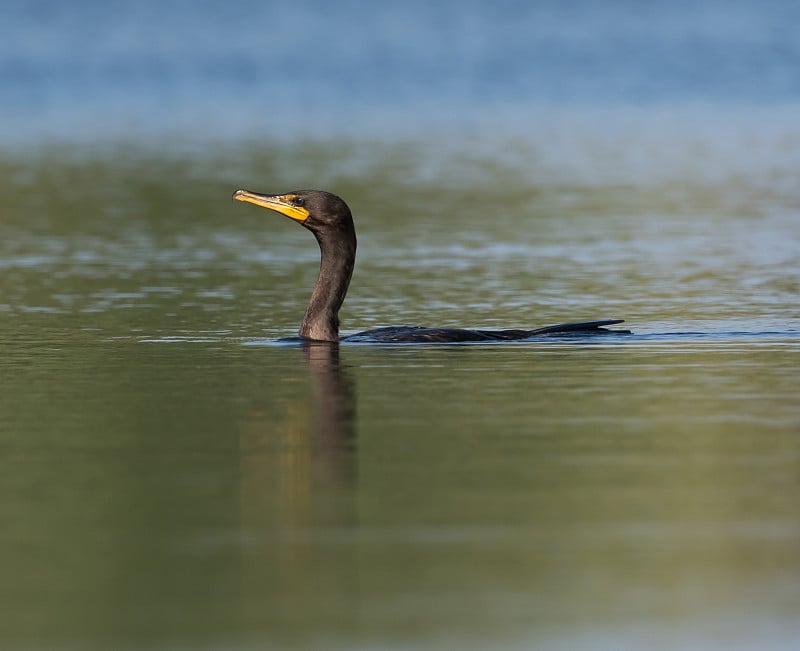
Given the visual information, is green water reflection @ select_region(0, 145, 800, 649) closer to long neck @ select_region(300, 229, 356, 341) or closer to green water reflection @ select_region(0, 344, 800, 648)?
green water reflection @ select_region(0, 344, 800, 648)

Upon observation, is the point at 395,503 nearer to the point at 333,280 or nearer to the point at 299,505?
the point at 299,505

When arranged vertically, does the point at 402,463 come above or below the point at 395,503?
above

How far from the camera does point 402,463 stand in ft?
37.9

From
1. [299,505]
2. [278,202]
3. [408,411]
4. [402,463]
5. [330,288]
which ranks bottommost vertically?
[299,505]

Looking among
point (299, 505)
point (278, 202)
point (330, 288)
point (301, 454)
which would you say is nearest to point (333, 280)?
point (330, 288)

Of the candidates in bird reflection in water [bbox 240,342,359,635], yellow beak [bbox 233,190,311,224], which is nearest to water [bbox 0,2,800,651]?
bird reflection in water [bbox 240,342,359,635]

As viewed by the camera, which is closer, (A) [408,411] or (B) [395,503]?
(B) [395,503]

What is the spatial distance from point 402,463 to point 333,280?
6609mm

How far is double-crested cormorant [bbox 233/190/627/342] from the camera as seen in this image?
17.7 m

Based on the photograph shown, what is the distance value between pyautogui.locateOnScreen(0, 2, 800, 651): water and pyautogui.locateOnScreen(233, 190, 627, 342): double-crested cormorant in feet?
1.33

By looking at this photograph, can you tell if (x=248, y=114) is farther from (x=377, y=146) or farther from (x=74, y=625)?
(x=74, y=625)

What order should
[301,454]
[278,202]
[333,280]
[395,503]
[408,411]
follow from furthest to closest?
[333,280]
[278,202]
[408,411]
[301,454]
[395,503]

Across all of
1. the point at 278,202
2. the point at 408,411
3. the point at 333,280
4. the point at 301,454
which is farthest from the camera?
the point at 333,280

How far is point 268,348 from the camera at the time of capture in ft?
58.3
